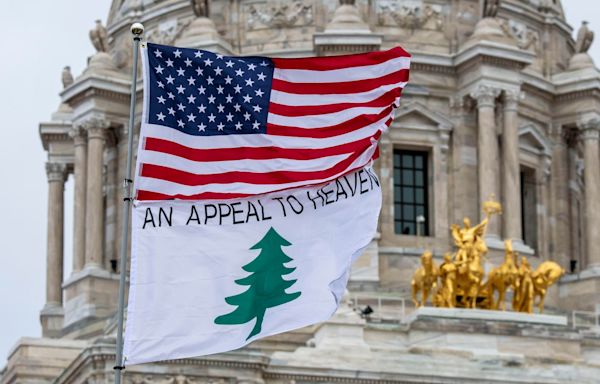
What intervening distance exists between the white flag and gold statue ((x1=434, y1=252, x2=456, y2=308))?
124ft

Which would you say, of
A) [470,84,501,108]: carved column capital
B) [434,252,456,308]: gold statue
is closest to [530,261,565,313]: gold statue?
[434,252,456,308]: gold statue

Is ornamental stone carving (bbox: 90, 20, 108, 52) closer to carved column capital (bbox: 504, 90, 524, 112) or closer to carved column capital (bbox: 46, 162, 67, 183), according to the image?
carved column capital (bbox: 46, 162, 67, 183)

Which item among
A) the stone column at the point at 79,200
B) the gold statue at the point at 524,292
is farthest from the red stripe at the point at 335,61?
the stone column at the point at 79,200

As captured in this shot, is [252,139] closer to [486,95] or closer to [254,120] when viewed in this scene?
[254,120]

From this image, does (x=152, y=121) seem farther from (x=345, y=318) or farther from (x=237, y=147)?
(x=345, y=318)

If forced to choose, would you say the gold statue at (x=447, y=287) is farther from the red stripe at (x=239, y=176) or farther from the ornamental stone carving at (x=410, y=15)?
the red stripe at (x=239, y=176)

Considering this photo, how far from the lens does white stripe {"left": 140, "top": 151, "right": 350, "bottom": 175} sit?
2534 centimetres

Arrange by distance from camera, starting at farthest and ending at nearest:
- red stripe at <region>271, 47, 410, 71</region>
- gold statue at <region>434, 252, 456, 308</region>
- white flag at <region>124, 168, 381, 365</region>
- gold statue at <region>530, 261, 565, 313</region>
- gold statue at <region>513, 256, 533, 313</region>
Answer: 1. gold statue at <region>530, 261, 565, 313</region>
2. gold statue at <region>513, 256, 533, 313</region>
3. gold statue at <region>434, 252, 456, 308</region>
4. red stripe at <region>271, 47, 410, 71</region>
5. white flag at <region>124, 168, 381, 365</region>

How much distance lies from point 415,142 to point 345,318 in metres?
16.0

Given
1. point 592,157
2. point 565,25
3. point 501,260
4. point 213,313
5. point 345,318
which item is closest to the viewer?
point 213,313

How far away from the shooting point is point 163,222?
82.3ft

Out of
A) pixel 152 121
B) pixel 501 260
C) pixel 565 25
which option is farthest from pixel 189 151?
pixel 565 25

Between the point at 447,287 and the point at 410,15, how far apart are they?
53.3 feet

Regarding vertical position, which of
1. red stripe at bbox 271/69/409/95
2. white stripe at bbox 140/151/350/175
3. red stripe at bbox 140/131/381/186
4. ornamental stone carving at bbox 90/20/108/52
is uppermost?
ornamental stone carving at bbox 90/20/108/52
